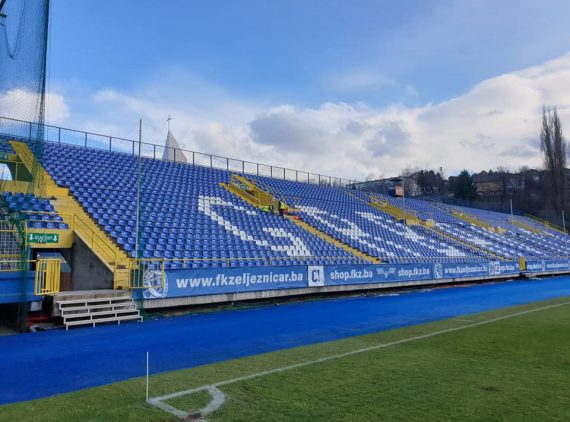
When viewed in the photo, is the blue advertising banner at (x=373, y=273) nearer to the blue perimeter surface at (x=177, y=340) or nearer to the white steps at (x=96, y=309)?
the blue perimeter surface at (x=177, y=340)

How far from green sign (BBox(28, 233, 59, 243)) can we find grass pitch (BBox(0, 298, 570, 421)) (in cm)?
821

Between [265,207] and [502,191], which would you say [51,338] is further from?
[502,191]

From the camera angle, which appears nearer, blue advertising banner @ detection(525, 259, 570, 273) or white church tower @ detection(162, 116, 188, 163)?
white church tower @ detection(162, 116, 188, 163)

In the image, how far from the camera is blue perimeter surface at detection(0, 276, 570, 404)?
21.4ft

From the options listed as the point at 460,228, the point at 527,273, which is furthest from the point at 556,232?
the point at 527,273

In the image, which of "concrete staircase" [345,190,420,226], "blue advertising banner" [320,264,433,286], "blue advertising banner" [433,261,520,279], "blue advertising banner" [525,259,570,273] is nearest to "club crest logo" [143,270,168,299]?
"blue advertising banner" [320,264,433,286]

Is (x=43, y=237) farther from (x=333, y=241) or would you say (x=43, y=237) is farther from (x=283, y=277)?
(x=333, y=241)

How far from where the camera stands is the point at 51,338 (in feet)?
31.2

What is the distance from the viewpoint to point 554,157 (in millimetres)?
62125

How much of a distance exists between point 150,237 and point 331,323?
7617 mm

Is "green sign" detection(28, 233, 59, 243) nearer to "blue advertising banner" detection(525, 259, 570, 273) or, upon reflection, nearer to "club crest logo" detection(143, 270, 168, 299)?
"club crest logo" detection(143, 270, 168, 299)

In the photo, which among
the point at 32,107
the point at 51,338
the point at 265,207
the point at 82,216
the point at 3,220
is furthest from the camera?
the point at 265,207

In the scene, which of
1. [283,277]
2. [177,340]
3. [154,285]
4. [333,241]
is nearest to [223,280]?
[154,285]

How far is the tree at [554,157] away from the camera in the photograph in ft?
202
